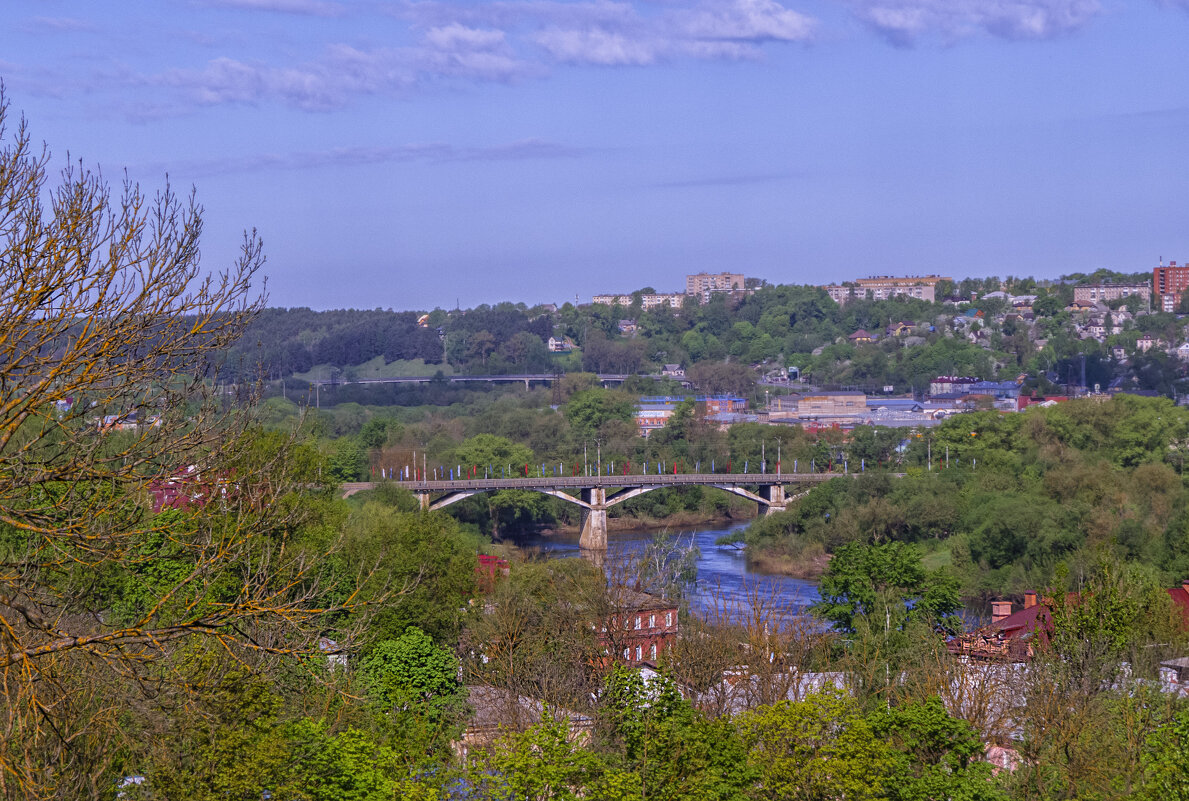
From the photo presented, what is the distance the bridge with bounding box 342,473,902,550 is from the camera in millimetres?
40000

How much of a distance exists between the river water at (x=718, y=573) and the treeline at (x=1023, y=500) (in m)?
1.37

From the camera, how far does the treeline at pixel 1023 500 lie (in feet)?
91.6

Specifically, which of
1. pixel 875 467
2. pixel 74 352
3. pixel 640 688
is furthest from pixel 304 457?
pixel 875 467

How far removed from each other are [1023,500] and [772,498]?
10742 millimetres

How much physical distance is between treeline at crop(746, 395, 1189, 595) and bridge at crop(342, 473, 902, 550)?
3335 millimetres

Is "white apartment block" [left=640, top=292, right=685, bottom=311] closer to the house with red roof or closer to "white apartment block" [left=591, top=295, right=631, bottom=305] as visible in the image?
"white apartment block" [left=591, top=295, right=631, bottom=305]

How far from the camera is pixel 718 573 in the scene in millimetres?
31766

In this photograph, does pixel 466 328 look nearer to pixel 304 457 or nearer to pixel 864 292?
pixel 864 292

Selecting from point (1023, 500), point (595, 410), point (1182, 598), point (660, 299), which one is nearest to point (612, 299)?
point (660, 299)

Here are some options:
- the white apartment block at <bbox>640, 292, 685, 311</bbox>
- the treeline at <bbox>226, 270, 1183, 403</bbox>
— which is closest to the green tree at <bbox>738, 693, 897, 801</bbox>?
the treeline at <bbox>226, 270, 1183, 403</bbox>

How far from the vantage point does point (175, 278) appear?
5.52m

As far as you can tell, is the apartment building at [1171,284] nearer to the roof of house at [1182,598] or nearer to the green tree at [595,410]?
the green tree at [595,410]

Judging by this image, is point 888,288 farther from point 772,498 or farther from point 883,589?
point 883,589

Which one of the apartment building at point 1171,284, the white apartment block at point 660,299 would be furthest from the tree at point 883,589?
the white apartment block at point 660,299
